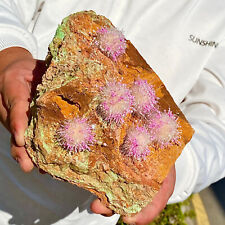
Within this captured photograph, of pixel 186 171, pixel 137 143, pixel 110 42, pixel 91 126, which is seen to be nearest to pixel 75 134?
pixel 91 126

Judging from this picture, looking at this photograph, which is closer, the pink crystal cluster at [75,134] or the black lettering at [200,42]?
the pink crystal cluster at [75,134]

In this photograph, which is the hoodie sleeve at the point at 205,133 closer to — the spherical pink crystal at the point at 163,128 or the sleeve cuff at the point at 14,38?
the spherical pink crystal at the point at 163,128

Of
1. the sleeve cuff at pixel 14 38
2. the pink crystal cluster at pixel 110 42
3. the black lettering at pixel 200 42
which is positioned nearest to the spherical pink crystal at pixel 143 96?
the pink crystal cluster at pixel 110 42

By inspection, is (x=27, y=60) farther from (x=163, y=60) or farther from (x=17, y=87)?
(x=163, y=60)

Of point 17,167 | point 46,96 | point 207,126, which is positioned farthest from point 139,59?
point 17,167

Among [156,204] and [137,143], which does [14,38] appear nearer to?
A: [137,143]

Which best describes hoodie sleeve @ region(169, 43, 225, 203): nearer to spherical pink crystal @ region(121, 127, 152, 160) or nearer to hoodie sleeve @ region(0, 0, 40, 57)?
spherical pink crystal @ region(121, 127, 152, 160)

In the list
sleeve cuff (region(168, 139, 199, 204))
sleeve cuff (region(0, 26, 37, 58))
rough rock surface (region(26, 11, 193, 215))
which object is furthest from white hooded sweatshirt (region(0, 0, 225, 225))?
rough rock surface (region(26, 11, 193, 215))
